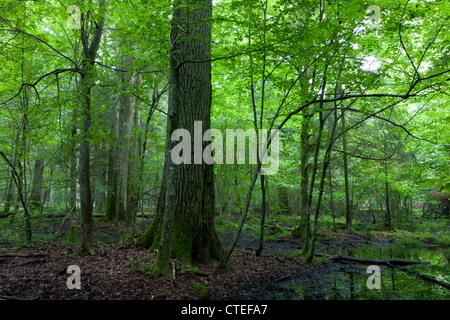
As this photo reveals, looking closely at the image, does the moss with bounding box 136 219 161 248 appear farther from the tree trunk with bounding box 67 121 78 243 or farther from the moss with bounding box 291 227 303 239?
the moss with bounding box 291 227 303 239

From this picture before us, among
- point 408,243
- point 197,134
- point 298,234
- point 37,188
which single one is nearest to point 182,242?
point 197,134

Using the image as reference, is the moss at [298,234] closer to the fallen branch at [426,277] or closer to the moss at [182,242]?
the fallen branch at [426,277]

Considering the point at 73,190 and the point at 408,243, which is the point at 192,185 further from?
the point at 408,243

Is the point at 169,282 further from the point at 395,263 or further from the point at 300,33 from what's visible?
the point at 395,263

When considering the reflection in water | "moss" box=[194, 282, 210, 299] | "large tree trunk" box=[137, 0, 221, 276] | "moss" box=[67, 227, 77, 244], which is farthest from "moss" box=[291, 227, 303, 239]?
"moss" box=[67, 227, 77, 244]

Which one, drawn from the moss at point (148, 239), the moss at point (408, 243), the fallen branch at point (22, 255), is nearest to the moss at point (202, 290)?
the moss at point (148, 239)

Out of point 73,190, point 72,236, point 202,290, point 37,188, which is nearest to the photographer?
point 202,290

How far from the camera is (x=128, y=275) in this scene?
398 centimetres

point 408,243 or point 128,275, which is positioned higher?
point 128,275

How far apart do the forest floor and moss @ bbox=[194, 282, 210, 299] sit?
0.03 metres

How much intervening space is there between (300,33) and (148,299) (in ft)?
16.3

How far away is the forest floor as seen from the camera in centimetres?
357

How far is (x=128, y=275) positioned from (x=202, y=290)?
1.26m
